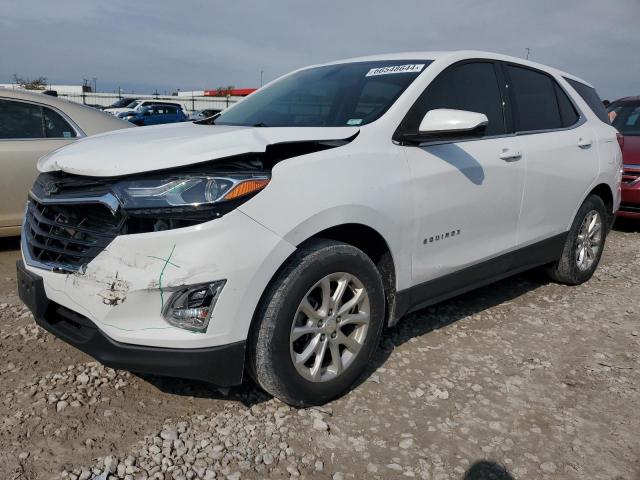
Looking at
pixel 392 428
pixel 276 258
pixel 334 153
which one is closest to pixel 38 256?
pixel 276 258

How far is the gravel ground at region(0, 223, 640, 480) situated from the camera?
2.18m

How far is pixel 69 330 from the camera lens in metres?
2.34

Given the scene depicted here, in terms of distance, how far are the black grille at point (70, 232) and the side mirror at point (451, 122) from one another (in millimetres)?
1517

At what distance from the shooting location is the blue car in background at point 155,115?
76.5 feet

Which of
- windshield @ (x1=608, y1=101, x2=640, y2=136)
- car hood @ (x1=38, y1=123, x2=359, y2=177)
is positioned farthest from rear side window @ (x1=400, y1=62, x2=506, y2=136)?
windshield @ (x1=608, y1=101, x2=640, y2=136)

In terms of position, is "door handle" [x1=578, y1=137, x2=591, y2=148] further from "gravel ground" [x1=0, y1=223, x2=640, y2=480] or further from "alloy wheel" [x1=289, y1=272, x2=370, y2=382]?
"alloy wheel" [x1=289, y1=272, x2=370, y2=382]

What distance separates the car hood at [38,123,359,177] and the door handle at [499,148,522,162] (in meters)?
1.17

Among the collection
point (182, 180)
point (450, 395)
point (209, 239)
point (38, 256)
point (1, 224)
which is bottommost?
point (450, 395)

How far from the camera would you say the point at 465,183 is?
9.88ft

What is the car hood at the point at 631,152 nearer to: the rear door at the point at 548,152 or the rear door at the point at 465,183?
the rear door at the point at 548,152

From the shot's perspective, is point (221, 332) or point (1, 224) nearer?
point (221, 332)

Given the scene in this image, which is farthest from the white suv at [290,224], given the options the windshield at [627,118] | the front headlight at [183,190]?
the windshield at [627,118]

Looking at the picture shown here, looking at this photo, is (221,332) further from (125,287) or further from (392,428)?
(392,428)

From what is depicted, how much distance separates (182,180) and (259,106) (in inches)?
61.7
